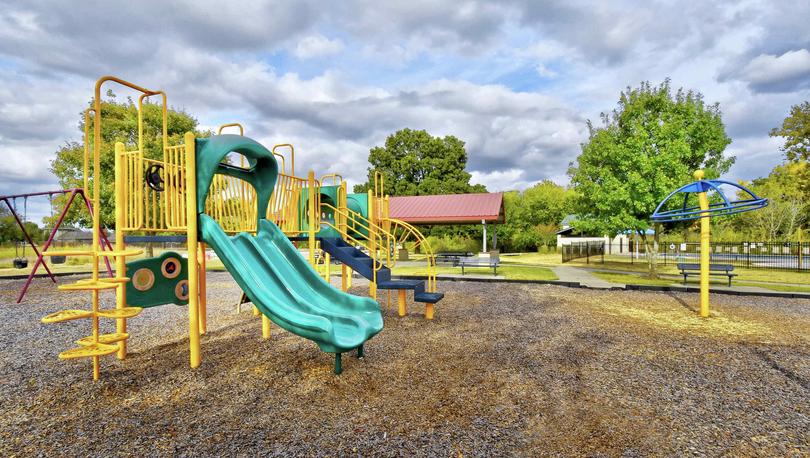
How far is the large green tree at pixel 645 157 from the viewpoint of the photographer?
43.4 ft

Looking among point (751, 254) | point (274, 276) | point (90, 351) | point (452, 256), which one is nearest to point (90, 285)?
point (90, 351)

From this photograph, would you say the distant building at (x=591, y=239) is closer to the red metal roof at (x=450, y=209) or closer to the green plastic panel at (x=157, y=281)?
the red metal roof at (x=450, y=209)

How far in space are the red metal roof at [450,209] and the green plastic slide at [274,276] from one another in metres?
17.5

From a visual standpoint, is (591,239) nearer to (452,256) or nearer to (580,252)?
(580,252)

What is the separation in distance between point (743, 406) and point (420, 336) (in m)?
4.12

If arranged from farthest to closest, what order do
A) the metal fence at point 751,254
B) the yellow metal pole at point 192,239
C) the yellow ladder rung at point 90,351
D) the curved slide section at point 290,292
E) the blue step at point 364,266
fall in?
the metal fence at point 751,254 < the blue step at point 364,266 < the yellow metal pole at point 192,239 < the curved slide section at point 290,292 < the yellow ladder rung at point 90,351

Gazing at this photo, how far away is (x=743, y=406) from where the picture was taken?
389cm

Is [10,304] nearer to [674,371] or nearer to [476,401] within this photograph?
[476,401]

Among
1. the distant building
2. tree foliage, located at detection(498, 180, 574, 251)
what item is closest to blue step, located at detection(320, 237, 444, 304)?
tree foliage, located at detection(498, 180, 574, 251)

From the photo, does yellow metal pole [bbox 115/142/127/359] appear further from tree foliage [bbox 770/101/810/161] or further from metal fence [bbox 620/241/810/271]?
tree foliage [bbox 770/101/810/161]

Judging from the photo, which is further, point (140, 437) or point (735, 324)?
point (735, 324)

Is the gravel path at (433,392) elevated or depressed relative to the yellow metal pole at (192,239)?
depressed

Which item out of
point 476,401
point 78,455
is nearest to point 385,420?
point 476,401

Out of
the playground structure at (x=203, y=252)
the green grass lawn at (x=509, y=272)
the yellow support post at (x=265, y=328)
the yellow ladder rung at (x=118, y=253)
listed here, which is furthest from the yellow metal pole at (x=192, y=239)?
the green grass lawn at (x=509, y=272)
